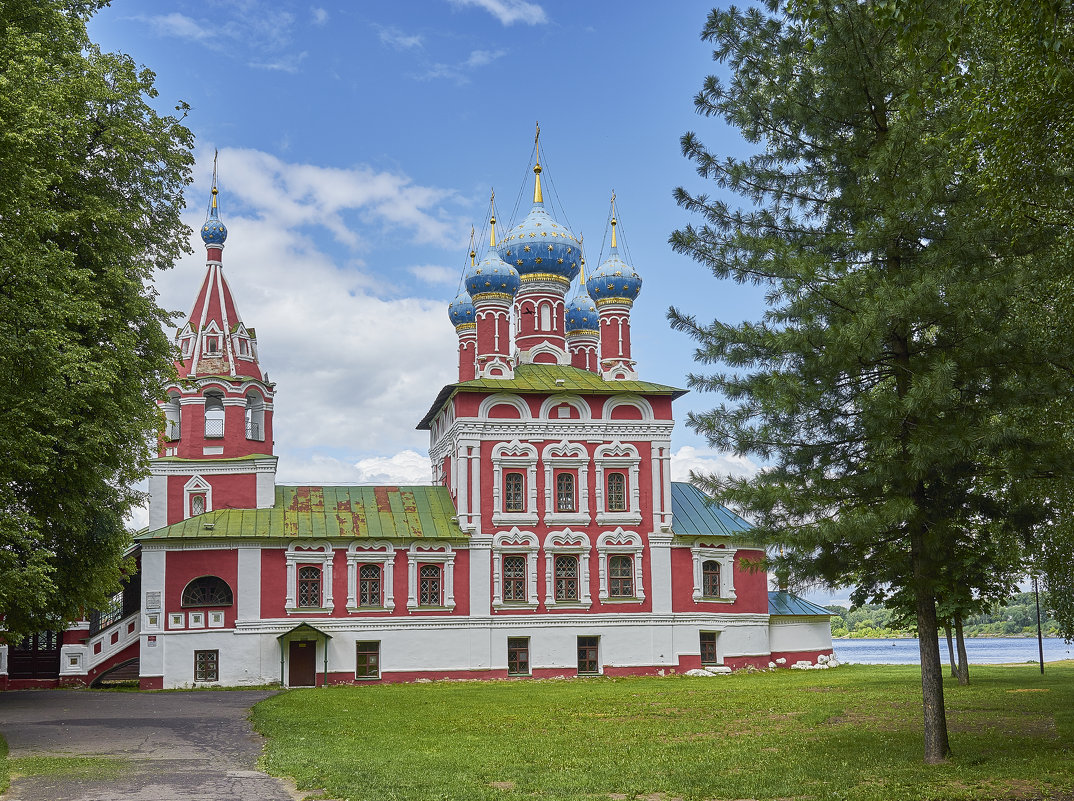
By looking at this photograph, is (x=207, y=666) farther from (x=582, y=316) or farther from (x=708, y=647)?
(x=582, y=316)

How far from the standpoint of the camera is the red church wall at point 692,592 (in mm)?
32844

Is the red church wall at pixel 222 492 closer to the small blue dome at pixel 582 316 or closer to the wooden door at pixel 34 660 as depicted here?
the wooden door at pixel 34 660

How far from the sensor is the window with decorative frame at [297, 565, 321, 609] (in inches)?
1199

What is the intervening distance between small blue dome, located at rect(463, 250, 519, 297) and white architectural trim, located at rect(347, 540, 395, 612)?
29.6 feet

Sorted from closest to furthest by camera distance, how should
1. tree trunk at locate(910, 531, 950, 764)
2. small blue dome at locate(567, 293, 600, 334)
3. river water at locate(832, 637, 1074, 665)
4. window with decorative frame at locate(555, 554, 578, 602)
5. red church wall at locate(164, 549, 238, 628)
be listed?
tree trunk at locate(910, 531, 950, 764) → red church wall at locate(164, 549, 238, 628) → window with decorative frame at locate(555, 554, 578, 602) → small blue dome at locate(567, 293, 600, 334) → river water at locate(832, 637, 1074, 665)

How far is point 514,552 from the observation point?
3191cm

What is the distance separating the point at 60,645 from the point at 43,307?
18.0 meters

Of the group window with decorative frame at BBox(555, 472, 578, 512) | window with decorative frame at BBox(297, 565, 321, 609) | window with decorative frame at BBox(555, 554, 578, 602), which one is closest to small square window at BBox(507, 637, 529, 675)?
window with decorative frame at BBox(555, 554, 578, 602)

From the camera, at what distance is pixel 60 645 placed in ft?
95.9

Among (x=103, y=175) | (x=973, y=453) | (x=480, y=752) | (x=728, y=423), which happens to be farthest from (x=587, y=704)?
(x=103, y=175)

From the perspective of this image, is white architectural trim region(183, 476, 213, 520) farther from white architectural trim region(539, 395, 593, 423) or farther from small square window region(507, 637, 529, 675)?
white architectural trim region(539, 395, 593, 423)

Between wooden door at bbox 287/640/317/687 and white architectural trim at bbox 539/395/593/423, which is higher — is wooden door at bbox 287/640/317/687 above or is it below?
below

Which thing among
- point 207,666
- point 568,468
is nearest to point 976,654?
point 568,468

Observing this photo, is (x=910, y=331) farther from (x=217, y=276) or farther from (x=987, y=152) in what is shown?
(x=217, y=276)
